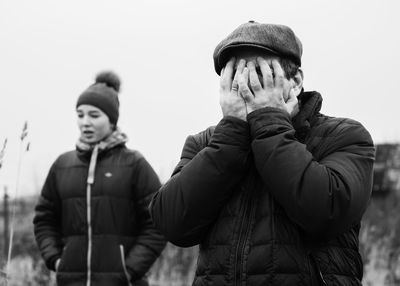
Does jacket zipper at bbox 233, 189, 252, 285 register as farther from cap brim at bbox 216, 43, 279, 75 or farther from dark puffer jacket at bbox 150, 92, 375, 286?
cap brim at bbox 216, 43, 279, 75

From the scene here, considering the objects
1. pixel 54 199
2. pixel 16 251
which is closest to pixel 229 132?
pixel 54 199

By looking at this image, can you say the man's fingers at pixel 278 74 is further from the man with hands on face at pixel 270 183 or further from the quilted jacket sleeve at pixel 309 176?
the quilted jacket sleeve at pixel 309 176

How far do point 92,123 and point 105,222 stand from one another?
2.64 ft

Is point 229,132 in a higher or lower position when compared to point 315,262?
higher

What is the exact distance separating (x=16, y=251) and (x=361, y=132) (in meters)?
8.70

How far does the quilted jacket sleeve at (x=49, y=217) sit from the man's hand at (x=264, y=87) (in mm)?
3360

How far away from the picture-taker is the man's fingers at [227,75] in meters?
3.06

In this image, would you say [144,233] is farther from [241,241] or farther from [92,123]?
[241,241]

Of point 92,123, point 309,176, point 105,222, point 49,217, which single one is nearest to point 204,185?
point 309,176

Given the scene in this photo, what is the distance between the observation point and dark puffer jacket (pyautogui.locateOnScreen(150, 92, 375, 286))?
2.75m

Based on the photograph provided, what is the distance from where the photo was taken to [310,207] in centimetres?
272

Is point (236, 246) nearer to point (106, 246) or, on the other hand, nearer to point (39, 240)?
point (106, 246)

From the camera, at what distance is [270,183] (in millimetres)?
2789

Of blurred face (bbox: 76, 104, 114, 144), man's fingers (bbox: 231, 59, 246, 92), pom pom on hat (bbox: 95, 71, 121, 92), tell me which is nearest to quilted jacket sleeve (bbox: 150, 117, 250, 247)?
man's fingers (bbox: 231, 59, 246, 92)
